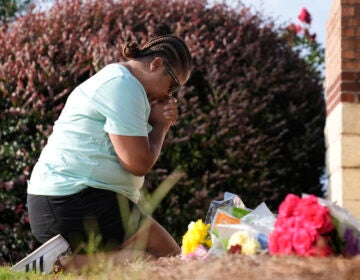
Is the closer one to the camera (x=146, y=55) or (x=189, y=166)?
(x=146, y=55)

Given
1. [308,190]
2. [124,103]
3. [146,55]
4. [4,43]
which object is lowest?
[308,190]

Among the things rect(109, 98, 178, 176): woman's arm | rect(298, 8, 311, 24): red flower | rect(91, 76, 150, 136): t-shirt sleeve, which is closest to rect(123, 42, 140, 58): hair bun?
rect(91, 76, 150, 136): t-shirt sleeve

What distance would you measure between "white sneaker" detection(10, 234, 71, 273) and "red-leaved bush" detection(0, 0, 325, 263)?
6.37 ft

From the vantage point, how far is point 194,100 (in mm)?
6406

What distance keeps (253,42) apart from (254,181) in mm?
1400

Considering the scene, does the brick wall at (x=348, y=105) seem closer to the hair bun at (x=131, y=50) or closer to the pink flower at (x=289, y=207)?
the hair bun at (x=131, y=50)

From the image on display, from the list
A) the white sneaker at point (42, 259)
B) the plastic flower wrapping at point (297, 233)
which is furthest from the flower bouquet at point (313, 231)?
the white sneaker at point (42, 259)

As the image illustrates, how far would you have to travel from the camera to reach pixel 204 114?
641 cm

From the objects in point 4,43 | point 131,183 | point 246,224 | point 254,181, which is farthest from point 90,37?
point 246,224

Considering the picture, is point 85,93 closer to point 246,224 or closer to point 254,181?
point 246,224

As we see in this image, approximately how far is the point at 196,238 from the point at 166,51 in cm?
117

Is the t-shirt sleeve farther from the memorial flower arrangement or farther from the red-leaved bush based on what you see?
the red-leaved bush

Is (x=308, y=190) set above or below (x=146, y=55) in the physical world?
below

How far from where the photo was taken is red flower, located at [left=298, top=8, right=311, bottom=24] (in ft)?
32.1
